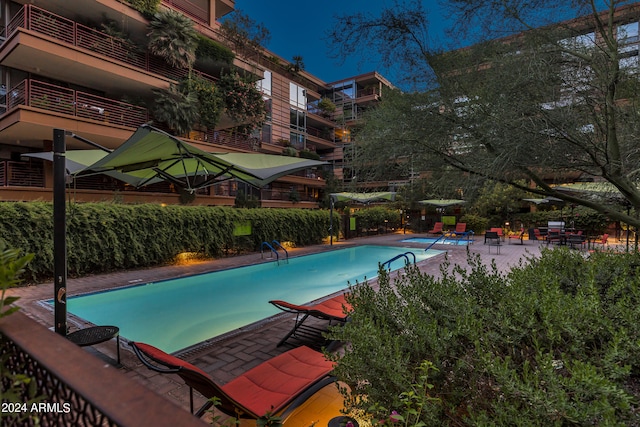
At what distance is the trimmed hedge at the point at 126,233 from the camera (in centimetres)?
785

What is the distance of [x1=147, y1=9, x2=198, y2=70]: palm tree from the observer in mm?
14711

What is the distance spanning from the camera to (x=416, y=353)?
6.81 feet

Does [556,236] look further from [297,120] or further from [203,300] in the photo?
[297,120]

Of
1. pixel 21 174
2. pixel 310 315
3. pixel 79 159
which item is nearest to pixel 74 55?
pixel 21 174

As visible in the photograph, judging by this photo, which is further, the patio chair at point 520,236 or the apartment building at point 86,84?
the patio chair at point 520,236

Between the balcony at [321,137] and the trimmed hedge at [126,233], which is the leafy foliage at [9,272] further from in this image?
the balcony at [321,137]

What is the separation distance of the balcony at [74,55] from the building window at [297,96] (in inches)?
643

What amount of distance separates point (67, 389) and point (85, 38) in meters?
17.1

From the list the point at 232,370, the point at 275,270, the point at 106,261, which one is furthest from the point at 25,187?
the point at 232,370

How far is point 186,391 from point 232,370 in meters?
0.63

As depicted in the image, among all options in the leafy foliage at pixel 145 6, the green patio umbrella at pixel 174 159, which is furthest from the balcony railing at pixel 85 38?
the green patio umbrella at pixel 174 159

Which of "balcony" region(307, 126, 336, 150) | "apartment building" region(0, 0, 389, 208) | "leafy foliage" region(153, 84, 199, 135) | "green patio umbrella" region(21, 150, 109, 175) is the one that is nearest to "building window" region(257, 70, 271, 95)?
"apartment building" region(0, 0, 389, 208)

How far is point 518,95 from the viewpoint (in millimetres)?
3041

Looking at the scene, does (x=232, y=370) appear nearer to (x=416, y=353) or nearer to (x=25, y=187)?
(x=416, y=353)
